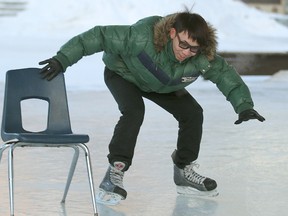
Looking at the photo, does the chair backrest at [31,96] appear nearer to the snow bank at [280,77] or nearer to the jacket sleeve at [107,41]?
the jacket sleeve at [107,41]

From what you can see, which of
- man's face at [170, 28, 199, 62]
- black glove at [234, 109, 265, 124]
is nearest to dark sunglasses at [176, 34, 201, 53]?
man's face at [170, 28, 199, 62]

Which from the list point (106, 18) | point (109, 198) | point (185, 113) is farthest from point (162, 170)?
point (106, 18)

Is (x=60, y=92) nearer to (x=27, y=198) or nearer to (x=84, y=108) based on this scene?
(x=27, y=198)

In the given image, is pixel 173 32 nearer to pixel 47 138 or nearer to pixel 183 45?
pixel 183 45

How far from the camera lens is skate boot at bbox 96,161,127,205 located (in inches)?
160

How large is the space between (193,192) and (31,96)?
1060mm

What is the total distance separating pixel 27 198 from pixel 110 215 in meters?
0.52

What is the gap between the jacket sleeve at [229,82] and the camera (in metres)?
4.02

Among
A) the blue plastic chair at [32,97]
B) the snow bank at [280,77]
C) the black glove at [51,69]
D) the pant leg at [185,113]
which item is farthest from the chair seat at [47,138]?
the snow bank at [280,77]

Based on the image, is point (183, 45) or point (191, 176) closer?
A: point (183, 45)

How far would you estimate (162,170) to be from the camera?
16.6 feet

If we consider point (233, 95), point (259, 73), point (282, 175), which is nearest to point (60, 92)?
point (233, 95)

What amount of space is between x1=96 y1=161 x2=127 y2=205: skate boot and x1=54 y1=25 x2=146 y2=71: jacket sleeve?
0.55 m

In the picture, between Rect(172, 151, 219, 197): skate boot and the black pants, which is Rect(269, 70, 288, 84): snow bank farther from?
the black pants
